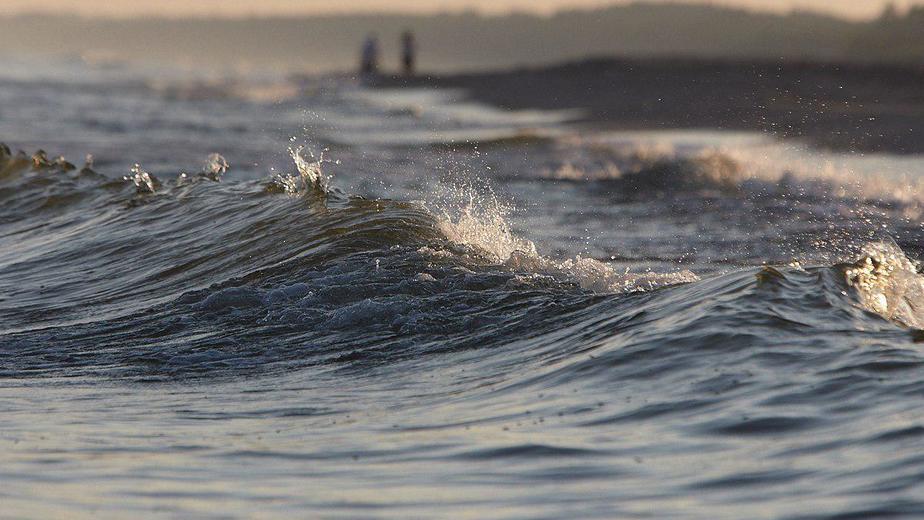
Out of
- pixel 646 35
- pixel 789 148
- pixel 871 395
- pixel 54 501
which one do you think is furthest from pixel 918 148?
pixel 646 35

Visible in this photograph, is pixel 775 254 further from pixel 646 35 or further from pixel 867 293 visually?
pixel 646 35

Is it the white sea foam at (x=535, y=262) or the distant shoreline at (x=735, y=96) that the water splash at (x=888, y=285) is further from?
the distant shoreline at (x=735, y=96)

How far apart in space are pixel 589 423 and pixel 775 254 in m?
6.63

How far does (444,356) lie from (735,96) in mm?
29196

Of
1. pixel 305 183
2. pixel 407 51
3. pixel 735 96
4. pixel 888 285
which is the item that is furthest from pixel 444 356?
pixel 407 51

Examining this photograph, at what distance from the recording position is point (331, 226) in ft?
35.0

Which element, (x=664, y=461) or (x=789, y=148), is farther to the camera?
(x=789, y=148)

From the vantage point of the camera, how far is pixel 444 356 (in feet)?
23.7

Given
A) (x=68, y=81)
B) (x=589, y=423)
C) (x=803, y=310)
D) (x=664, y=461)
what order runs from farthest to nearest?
(x=68, y=81), (x=803, y=310), (x=589, y=423), (x=664, y=461)

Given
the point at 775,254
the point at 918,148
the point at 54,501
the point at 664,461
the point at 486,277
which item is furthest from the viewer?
the point at 918,148

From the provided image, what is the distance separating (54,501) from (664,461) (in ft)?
6.85

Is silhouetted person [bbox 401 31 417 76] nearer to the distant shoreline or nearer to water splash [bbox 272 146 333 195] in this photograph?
the distant shoreline

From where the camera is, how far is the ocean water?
4.84 meters

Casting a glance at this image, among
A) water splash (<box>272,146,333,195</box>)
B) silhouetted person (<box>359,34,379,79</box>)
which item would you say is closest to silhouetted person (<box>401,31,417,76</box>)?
silhouetted person (<box>359,34,379,79</box>)
